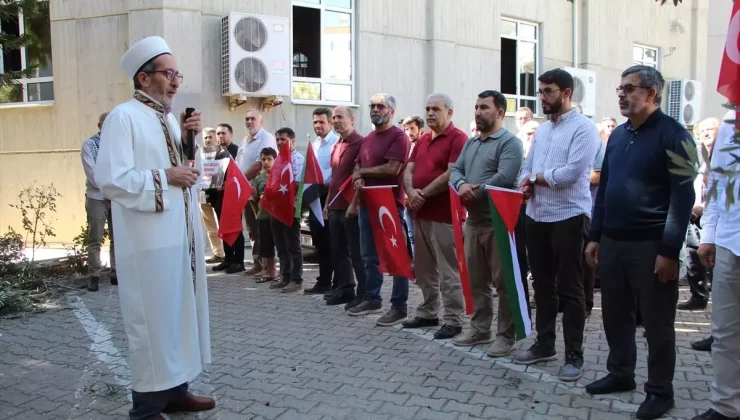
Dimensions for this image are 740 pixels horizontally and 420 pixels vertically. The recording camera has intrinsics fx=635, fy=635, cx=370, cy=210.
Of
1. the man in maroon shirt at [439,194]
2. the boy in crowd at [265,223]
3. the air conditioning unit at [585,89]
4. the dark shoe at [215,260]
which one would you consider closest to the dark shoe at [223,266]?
the dark shoe at [215,260]

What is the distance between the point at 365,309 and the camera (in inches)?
270

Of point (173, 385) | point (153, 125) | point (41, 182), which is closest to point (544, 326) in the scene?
point (173, 385)

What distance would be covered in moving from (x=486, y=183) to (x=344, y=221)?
2.30m

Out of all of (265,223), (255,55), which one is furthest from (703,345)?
(255,55)

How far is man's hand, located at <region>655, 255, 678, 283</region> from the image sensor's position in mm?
3871

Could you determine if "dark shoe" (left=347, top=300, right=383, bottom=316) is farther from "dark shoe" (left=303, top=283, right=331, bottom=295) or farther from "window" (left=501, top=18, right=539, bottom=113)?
"window" (left=501, top=18, right=539, bottom=113)

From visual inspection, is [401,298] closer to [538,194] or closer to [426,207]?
[426,207]

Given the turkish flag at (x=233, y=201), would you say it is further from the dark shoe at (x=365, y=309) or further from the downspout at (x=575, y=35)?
the downspout at (x=575, y=35)

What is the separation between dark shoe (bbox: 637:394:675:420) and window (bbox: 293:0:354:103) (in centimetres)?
995

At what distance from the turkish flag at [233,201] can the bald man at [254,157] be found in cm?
61

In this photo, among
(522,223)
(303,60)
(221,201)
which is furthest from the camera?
(303,60)

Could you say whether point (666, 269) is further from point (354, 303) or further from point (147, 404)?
point (354, 303)

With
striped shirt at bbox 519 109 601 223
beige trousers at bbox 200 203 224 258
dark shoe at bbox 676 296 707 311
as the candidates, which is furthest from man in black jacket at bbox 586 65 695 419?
beige trousers at bbox 200 203 224 258

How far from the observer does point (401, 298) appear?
654cm
